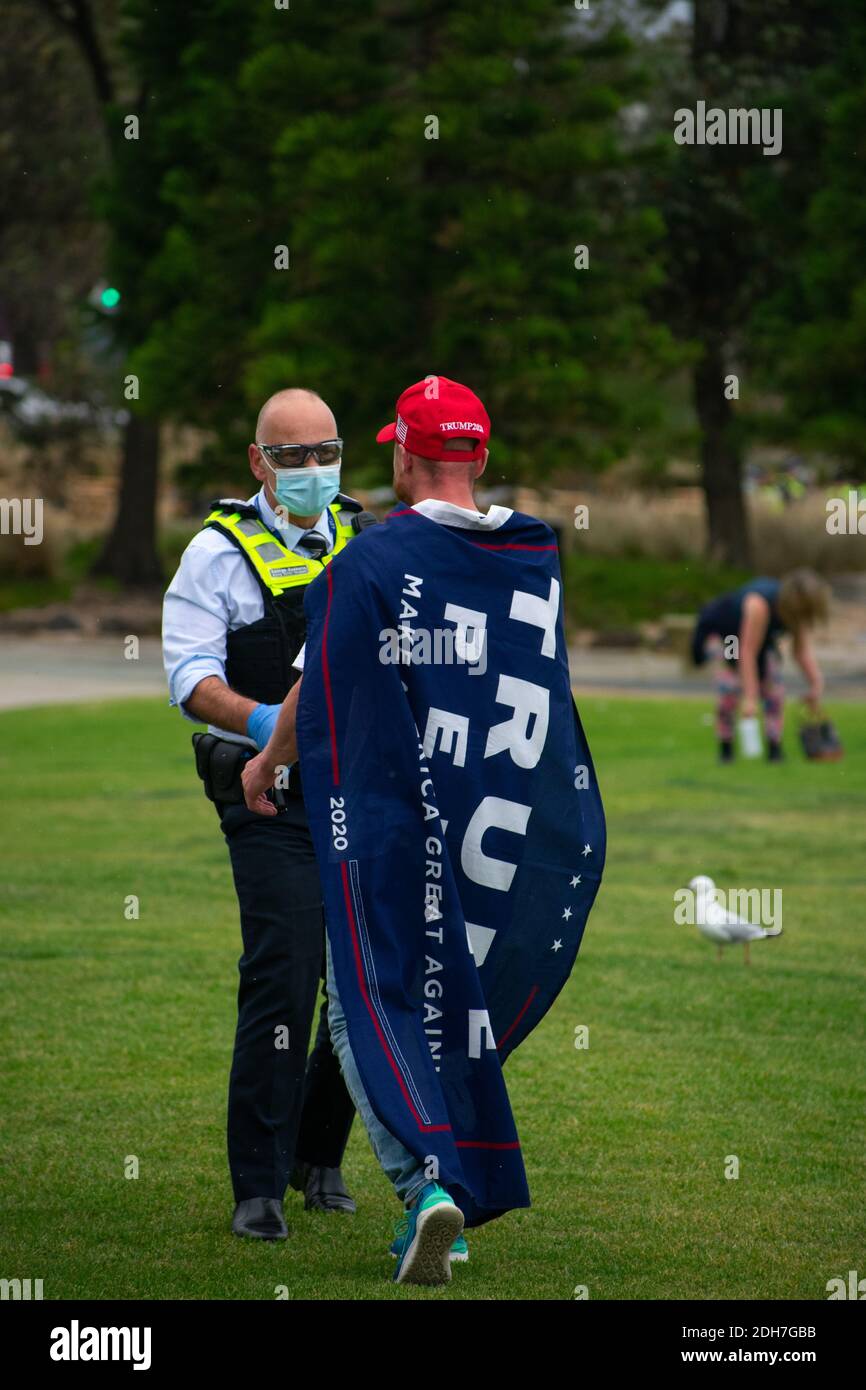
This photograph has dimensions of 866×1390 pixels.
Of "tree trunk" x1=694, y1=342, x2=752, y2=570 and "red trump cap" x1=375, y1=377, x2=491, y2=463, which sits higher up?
"tree trunk" x1=694, y1=342, x2=752, y2=570

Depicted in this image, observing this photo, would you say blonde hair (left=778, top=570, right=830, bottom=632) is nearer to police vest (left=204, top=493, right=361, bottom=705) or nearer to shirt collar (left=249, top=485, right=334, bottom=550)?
shirt collar (left=249, top=485, right=334, bottom=550)

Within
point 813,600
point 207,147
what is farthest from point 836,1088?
point 207,147

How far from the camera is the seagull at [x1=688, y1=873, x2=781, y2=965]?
8672 millimetres

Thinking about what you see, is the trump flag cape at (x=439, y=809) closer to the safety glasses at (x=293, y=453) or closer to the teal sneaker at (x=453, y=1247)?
the teal sneaker at (x=453, y=1247)

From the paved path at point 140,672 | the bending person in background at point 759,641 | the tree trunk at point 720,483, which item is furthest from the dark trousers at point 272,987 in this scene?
the tree trunk at point 720,483

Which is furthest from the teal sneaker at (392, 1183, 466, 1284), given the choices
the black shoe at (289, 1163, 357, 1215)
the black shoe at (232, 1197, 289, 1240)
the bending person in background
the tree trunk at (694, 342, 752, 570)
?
the tree trunk at (694, 342, 752, 570)

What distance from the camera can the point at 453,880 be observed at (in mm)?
4680

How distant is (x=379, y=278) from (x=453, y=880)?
2691 cm

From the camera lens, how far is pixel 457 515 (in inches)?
188

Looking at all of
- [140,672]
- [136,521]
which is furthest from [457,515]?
[136,521]

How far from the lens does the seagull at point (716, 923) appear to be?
28.5 ft

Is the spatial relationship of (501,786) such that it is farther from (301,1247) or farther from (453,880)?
(301,1247)

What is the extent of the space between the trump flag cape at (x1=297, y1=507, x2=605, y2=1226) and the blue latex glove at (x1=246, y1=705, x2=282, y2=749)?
290mm

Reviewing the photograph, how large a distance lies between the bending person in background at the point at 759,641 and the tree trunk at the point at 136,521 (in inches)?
782
